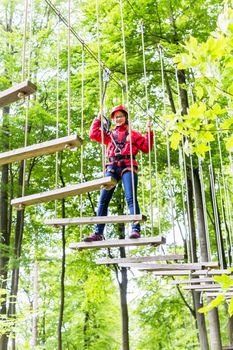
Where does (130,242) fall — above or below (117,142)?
below

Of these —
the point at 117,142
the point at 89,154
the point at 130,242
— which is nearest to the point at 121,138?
the point at 117,142

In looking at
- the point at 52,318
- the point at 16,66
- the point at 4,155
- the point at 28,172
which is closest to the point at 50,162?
the point at 28,172

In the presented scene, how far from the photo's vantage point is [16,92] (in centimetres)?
209

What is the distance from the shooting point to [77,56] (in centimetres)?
928

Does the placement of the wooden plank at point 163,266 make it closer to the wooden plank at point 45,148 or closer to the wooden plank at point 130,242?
the wooden plank at point 130,242

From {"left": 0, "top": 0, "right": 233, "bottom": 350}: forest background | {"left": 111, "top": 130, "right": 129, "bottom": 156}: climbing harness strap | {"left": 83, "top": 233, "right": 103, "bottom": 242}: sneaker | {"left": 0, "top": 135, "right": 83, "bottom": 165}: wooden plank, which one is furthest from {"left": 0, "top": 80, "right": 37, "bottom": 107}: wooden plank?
{"left": 0, "top": 0, "right": 233, "bottom": 350}: forest background

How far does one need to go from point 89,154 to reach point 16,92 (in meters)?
9.24

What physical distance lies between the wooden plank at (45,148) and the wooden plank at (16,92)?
24cm

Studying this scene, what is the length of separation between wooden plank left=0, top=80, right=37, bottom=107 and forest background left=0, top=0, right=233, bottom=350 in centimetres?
275

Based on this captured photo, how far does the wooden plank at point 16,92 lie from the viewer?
6.75 feet

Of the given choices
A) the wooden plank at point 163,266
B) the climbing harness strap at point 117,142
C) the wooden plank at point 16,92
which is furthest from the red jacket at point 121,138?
the wooden plank at point 16,92

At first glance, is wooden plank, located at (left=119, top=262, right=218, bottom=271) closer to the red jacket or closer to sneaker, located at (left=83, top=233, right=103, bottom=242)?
sneaker, located at (left=83, top=233, right=103, bottom=242)

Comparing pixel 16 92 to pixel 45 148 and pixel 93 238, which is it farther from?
pixel 93 238

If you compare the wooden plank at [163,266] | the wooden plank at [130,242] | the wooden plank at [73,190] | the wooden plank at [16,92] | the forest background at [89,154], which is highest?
the forest background at [89,154]
